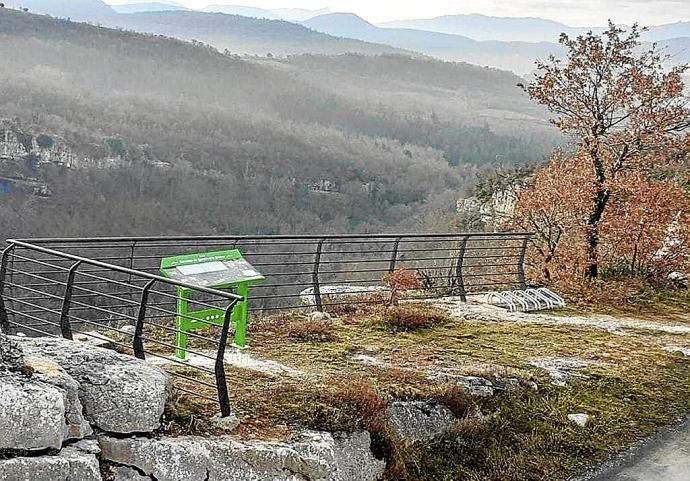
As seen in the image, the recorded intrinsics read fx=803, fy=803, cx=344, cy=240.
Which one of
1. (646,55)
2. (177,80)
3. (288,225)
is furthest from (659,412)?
(177,80)

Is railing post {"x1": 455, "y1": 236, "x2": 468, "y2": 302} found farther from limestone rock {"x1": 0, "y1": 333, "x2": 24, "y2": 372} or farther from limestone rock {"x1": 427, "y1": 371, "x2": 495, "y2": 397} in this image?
limestone rock {"x1": 0, "y1": 333, "x2": 24, "y2": 372}

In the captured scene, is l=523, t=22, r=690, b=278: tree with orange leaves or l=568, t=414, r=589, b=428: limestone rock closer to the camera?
l=568, t=414, r=589, b=428: limestone rock

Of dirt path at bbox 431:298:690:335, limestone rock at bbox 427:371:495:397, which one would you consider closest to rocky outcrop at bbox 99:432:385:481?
limestone rock at bbox 427:371:495:397

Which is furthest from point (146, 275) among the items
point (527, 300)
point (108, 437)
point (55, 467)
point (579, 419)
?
point (527, 300)

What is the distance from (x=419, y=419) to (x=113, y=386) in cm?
274

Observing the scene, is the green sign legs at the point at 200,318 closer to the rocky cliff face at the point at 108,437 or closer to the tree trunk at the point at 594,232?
the rocky cliff face at the point at 108,437

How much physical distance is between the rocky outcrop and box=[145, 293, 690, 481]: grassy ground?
0.59 feet

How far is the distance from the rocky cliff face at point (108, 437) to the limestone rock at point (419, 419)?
76cm

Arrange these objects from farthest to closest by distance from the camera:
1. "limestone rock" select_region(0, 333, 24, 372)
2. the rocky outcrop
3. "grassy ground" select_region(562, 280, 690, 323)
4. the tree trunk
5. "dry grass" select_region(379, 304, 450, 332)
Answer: the tree trunk < "grassy ground" select_region(562, 280, 690, 323) < "dry grass" select_region(379, 304, 450, 332) < the rocky outcrop < "limestone rock" select_region(0, 333, 24, 372)

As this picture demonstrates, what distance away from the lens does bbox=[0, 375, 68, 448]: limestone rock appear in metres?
4.85

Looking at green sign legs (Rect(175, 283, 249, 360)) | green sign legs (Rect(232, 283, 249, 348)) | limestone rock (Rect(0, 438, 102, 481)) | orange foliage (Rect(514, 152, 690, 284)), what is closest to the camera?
limestone rock (Rect(0, 438, 102, 481))

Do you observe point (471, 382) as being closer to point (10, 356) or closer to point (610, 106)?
point (10, 356)

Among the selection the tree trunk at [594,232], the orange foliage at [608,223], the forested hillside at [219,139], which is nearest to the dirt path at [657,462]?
the orange foliage at [608,223]

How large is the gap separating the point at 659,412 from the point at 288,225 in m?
74.3
